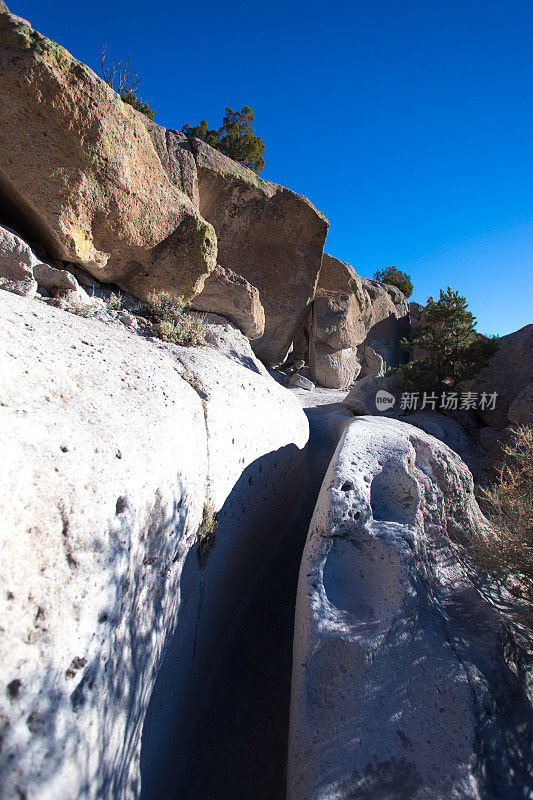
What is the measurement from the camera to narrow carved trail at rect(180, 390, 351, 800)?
2953 millimetres

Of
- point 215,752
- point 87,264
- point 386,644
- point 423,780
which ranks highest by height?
point 87,264

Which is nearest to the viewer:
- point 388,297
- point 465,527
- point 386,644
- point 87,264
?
point 386,644

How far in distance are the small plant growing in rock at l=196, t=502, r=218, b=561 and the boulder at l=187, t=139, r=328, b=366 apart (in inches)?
388

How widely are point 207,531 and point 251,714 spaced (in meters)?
1.65

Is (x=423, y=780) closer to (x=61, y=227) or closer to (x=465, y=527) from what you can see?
(x=465, y=527)

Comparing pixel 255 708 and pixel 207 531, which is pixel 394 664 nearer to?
pixel 255 708

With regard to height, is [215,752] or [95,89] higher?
[95,89]

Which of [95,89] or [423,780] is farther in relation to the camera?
[95,89]

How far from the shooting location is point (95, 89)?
5328mm

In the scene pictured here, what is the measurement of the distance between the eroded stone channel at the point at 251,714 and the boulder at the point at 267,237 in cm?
1035

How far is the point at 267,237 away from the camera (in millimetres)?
13312

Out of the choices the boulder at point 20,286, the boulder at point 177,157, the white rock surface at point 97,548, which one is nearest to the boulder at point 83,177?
the boulder at point 20,286

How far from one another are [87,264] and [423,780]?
Result: 7.16 metres

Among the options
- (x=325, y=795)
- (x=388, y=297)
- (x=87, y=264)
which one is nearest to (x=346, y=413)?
(x=87, y=264)
